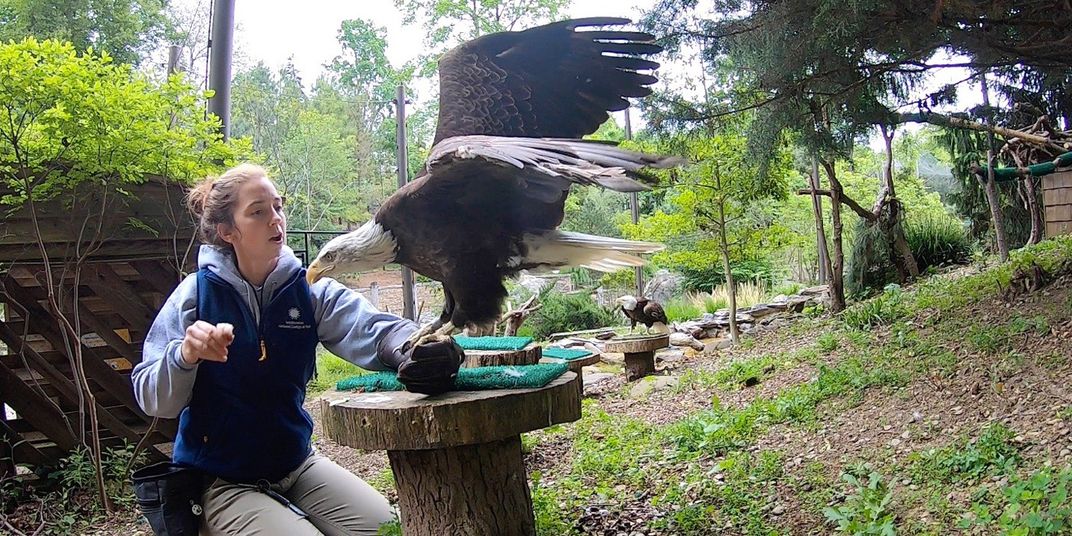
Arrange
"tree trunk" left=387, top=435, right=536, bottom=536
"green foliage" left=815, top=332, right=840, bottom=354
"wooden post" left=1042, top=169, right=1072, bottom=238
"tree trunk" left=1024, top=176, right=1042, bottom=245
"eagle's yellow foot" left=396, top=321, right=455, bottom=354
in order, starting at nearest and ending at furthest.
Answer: "eagle's yellow foot" left=396, top=321, right=455, bottom=354
"tree trunk" left=387, top=435, right=536, bottom=536
"green foliage" left=815, top=332, right=840, bottom=354
"wooden post" left=1042, top=169, right=1072, bottom=238
"tree trunk" left=1024, top=176, right=1042, bottom=245

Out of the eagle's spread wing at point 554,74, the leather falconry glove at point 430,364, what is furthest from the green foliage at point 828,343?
the leather falconry glove at point 430,364

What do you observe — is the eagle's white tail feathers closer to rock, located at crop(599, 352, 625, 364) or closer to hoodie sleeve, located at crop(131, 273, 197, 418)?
hoodie sleeve, located at crop(131, 273, 197, 418)

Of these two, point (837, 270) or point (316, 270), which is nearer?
point (316, 270)

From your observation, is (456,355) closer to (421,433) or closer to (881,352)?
(421,433)

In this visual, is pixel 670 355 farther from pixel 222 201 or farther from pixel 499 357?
pixel 222 201

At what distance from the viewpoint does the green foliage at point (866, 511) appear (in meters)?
2.32

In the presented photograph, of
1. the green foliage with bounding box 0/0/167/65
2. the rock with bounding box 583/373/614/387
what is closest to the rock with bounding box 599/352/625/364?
the rock with bounding box 583/373/614/387

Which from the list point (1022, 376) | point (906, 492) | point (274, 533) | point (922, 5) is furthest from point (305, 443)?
point (1022, 376)

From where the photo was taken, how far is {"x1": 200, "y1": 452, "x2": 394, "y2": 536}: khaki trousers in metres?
1.76

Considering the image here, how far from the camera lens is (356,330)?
6.79 ft

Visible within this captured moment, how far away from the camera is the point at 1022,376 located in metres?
3.27

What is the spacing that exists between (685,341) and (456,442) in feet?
22.4

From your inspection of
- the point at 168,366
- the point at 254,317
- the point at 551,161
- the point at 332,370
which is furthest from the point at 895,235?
the point at 168,366

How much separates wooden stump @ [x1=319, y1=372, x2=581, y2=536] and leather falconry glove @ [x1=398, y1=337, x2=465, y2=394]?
56mm
